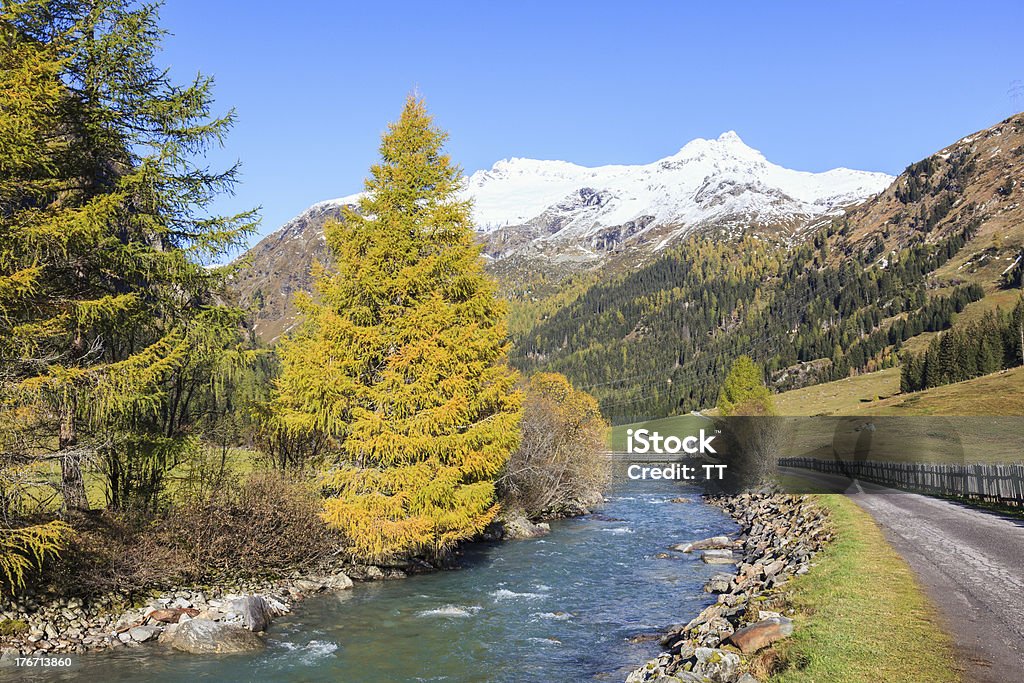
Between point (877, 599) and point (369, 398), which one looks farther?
point (369, 398)

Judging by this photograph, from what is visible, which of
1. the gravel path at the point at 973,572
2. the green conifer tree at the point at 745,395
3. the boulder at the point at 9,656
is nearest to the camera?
the gravel path at the point at 973,572

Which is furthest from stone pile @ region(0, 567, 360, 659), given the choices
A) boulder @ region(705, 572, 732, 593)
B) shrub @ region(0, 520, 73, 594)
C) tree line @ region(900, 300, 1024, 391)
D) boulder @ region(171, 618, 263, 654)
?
tree line @ region(900, 300, 1024, 391)

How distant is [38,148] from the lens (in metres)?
17.2

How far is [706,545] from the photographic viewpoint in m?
36.8

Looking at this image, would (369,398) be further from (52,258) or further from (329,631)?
(52,258)

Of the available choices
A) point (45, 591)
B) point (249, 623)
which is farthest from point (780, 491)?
point (45, 591)

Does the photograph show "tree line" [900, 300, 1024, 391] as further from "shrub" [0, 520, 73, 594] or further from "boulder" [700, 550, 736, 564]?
"shrub" [0, 520, 73, 594]

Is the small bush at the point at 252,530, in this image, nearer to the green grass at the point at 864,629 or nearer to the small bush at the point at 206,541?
the small bush at the point at 206,541

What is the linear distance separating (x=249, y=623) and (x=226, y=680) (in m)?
3.28

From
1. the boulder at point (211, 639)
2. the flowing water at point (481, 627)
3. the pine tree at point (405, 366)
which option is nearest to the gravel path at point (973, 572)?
the flowing water at point (481, 627)

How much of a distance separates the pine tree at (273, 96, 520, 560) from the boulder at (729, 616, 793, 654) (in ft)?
41.0

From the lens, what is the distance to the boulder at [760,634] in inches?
552

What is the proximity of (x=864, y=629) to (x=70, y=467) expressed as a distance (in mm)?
20427

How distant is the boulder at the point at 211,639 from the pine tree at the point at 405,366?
561 centimetres
